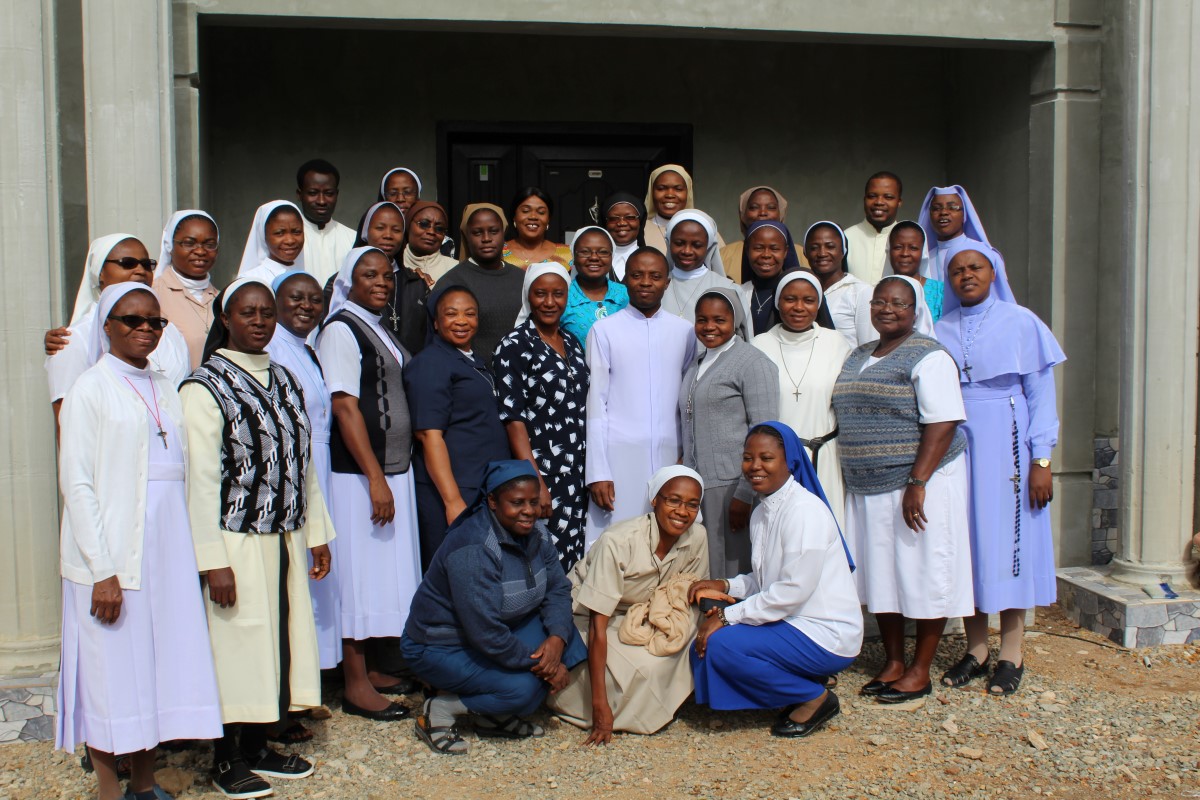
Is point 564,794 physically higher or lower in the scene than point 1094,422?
lower

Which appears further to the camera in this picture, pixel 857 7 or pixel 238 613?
pixel 857 7

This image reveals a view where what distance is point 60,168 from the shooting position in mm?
4859

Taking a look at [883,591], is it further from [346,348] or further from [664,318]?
[346,348]

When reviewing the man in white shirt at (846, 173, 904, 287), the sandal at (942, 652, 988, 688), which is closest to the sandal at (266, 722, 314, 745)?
the sandal at (942, 652, 988, 688)

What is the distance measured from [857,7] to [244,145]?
3.86 m

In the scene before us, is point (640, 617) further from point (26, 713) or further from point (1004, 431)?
point (26, 713)

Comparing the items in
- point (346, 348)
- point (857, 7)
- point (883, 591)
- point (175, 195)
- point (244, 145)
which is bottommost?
point (883, 591)

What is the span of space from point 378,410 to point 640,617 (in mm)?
1310

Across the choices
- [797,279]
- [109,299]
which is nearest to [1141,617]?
[797,279]

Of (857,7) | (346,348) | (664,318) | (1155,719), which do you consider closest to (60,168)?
(346,348)

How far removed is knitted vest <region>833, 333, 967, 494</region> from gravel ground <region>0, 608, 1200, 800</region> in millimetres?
952

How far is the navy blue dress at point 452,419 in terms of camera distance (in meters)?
4.52

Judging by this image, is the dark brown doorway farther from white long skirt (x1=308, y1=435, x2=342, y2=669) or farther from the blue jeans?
the blue jeans

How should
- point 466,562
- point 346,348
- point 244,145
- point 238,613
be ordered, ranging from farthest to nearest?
point 244,145 < point 346,348 < point 466,562 < point 238,613
